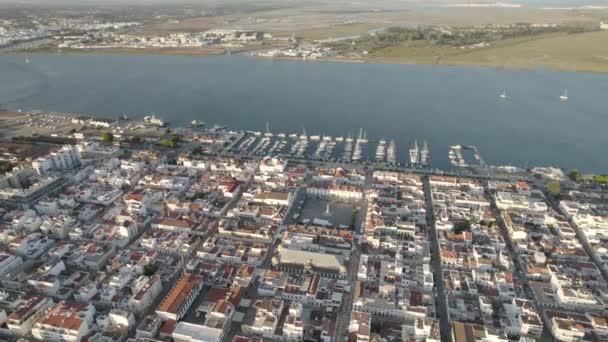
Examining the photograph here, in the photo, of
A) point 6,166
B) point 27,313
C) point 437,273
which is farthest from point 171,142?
point 437,273

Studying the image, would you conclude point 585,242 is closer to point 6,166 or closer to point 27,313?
point 27,313

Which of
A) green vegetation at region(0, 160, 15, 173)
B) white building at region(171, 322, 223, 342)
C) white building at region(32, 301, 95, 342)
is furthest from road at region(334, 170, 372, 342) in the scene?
green vegetation at region(0, 160, 15, 173)

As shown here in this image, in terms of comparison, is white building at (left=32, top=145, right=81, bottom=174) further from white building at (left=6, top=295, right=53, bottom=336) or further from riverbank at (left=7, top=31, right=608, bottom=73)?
riverbank at (left=7, top=31, right=608, bottom=73)

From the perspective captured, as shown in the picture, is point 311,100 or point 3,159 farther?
point 311,100

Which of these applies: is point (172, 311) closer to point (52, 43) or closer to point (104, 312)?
point (104, 312)

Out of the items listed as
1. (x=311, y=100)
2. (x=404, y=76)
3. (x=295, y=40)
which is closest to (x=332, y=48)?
(x=295, y=40)

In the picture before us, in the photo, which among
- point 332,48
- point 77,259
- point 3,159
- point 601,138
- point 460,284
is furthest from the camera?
point 332,48

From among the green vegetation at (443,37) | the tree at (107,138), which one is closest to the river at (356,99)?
the tree at (107,138)

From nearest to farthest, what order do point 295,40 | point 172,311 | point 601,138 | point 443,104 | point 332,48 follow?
point 172,311 < point 601,138 < point 443,104 < point 332,48 < point 295,40
